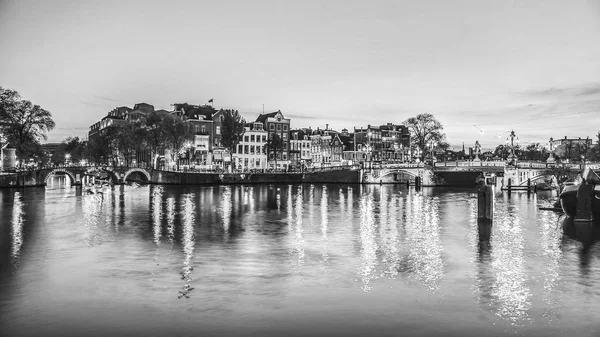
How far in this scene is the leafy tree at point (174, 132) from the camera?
8019cm

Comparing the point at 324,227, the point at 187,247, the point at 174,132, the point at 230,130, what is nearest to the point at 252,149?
the point at 230,130

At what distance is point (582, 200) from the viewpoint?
99.2 feet

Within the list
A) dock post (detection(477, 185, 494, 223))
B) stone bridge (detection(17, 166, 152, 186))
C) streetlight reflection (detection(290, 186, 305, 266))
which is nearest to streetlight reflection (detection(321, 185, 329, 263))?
streetlight reflection (detection(290, 186, 305, 266))

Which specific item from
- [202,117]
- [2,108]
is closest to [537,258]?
[2,108]

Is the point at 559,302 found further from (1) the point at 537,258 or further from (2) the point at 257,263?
(2) the point at 257,263

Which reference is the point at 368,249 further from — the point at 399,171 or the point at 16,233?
the point at 399,171

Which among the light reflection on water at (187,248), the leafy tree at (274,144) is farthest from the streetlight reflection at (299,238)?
the leafy tree at (274,144)

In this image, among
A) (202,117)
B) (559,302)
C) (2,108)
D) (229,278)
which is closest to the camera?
(559,302)

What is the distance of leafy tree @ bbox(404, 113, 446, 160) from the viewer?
9556cm

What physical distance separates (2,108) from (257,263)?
6754cm

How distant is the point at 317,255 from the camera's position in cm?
1975

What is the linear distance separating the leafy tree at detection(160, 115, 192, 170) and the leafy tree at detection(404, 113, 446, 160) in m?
47.2

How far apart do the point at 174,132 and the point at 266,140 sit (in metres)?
27.4

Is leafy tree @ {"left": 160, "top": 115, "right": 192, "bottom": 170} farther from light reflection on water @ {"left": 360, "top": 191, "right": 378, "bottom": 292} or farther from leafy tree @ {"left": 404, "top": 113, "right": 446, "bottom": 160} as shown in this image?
light reflection on water @ {"left": 360, "top": 191, "right": 378, "bottom": 292}
